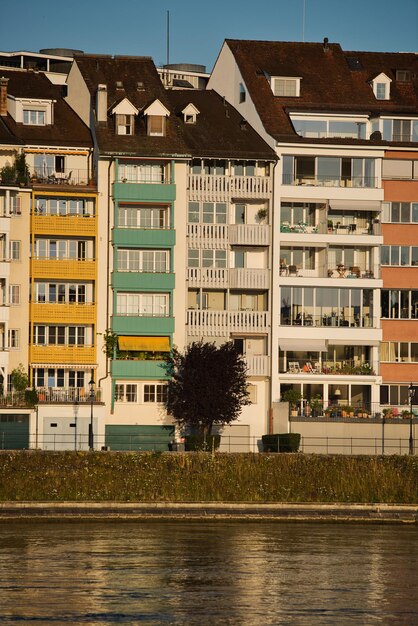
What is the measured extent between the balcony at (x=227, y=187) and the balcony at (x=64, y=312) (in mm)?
8989

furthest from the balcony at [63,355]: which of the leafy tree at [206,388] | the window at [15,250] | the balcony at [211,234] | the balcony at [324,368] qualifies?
the balcony at [324,368]

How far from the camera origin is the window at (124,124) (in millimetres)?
107562

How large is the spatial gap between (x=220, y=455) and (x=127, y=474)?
16.3ft

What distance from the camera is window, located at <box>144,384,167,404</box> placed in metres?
106

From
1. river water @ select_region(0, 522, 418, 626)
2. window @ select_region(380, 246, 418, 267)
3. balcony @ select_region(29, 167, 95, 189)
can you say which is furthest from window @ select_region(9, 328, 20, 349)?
window @ select_region(380, 246, 418, 267)

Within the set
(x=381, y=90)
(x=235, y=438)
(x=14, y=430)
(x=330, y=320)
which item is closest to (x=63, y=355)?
(x=14, y=430)

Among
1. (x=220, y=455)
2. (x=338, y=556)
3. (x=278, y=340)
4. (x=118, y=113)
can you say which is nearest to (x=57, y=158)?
(x=118, y=113)

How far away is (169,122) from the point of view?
109 meters

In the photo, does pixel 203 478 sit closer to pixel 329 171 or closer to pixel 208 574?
pixel 208 574

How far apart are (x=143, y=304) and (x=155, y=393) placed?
5.16 meters

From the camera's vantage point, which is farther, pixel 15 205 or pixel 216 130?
pixel 216 130

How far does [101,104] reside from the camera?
10800 cm

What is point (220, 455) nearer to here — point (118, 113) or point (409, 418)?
point (409, 418)

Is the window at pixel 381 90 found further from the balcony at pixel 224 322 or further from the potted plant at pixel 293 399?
the potted plant at pixel 293 399
